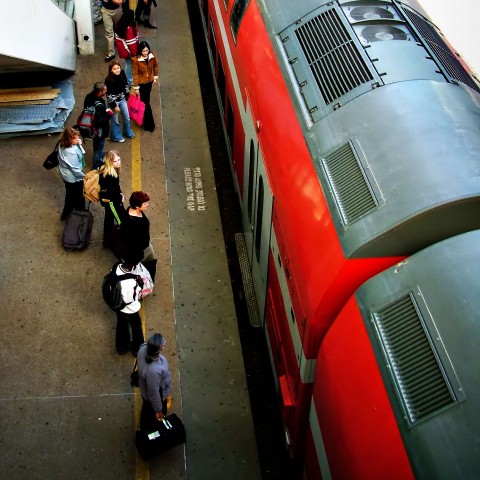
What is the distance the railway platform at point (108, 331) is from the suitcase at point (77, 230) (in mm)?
169

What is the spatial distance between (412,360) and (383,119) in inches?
77.5

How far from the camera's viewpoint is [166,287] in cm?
853

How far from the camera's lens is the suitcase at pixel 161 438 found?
661cm

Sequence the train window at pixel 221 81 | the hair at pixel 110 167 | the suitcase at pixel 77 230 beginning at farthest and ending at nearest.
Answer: the train window at pixel 221 81 < the suitcase at pixel 77 230 < the hair at pixel 110 167

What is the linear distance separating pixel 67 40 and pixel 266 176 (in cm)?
673

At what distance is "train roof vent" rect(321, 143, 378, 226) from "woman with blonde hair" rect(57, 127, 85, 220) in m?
4.09

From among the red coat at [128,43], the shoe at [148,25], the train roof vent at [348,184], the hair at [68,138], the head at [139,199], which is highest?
the train roof vent at [348,184]

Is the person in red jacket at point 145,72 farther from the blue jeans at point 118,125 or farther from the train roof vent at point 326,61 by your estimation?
the train roof vent at point 326,61

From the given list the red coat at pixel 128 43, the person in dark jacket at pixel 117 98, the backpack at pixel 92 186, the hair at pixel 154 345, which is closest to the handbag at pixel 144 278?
the backpack at pixel 92 186

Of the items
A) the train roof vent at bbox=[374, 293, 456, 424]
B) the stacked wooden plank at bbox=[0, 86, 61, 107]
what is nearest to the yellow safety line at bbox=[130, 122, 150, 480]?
the stacked wooden plank at bbox=[0, 86, 61, 107]

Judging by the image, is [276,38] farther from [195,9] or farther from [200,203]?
[195,9]

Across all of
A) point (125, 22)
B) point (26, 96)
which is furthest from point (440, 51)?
point (26, 96)

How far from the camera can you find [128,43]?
11359mm

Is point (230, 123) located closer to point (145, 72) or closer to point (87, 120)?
point (145, 72)
